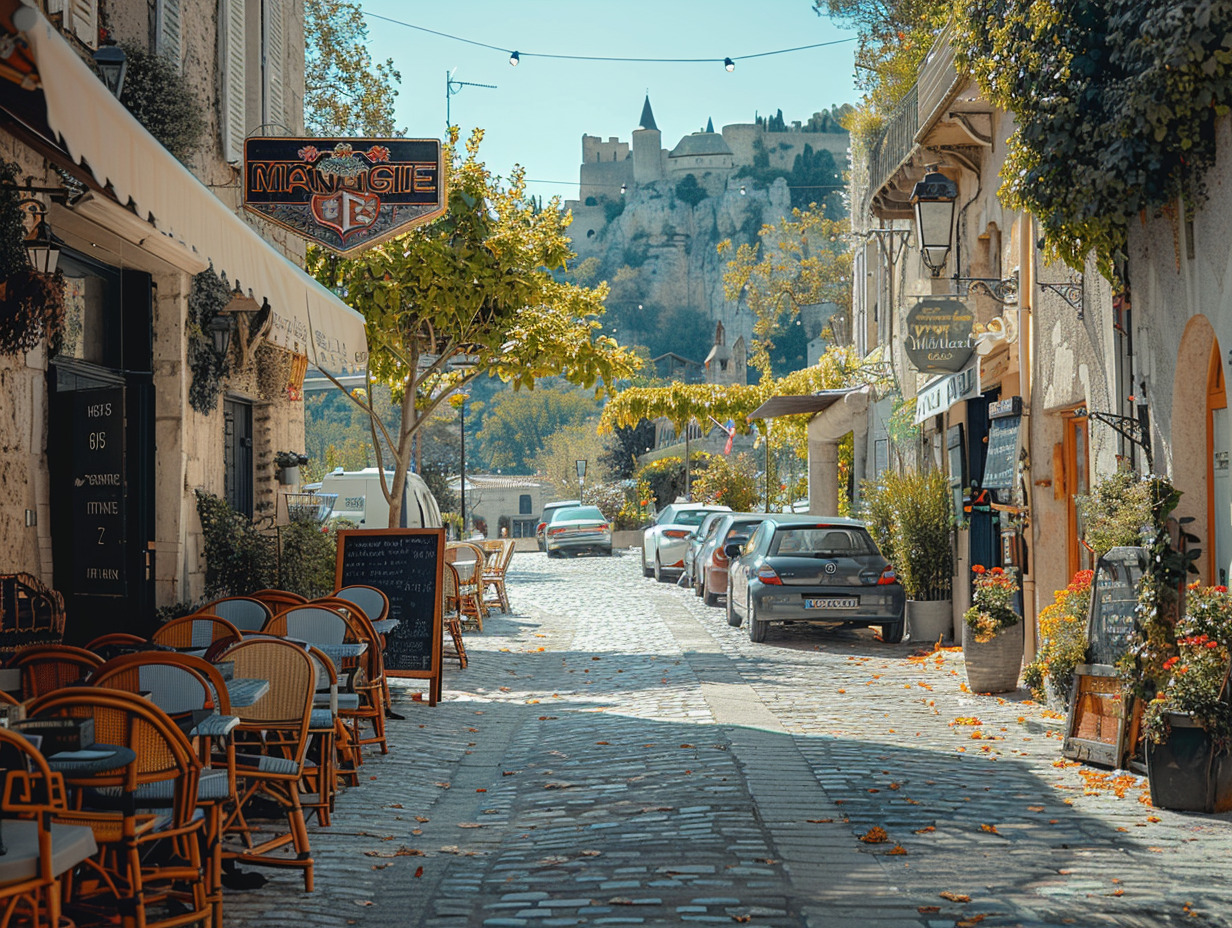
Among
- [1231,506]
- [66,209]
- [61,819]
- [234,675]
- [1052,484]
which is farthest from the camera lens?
[1052,484]

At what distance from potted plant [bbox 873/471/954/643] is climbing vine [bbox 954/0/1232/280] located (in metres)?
5.21

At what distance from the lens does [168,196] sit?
5.14 meters

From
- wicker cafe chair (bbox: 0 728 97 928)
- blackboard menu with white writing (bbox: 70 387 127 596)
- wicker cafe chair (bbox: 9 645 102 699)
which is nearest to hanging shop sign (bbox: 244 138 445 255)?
blackboard menu with white writing (bbox: 70 387 127 596)

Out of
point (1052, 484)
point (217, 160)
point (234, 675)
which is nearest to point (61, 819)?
point (234, 675)

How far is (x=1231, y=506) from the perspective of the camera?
6.44 metres

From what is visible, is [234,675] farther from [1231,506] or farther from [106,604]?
[1231,506]

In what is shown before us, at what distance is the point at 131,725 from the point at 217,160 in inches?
339

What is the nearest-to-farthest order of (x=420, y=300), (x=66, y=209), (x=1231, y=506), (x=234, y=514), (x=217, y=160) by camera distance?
(x=1231, y=506) → (x=66, y=209) → (x=234, y=514) → (x=217, y=160) → (x=420, y=300)

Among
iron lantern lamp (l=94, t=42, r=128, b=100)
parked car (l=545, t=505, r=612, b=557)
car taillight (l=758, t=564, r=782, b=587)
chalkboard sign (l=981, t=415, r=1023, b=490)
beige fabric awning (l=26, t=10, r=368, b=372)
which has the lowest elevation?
parked car (l=545, t=505, r=612, b=557)

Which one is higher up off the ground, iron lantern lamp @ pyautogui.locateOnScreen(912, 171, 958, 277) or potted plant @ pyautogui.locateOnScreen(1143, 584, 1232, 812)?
iron lantern lamp @ pyautogui.locateOnScreen(912, 171, 958, 277)

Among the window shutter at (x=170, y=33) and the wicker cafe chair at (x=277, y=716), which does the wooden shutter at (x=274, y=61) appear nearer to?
the window shutter at (x=170, y=33)

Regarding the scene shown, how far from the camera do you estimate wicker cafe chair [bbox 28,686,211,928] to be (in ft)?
12.1

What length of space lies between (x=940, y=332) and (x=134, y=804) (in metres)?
9.18

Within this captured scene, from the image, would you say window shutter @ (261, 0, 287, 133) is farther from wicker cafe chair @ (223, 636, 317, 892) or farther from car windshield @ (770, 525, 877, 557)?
wicker cafe chair @ (223, 636, 317, 892)
